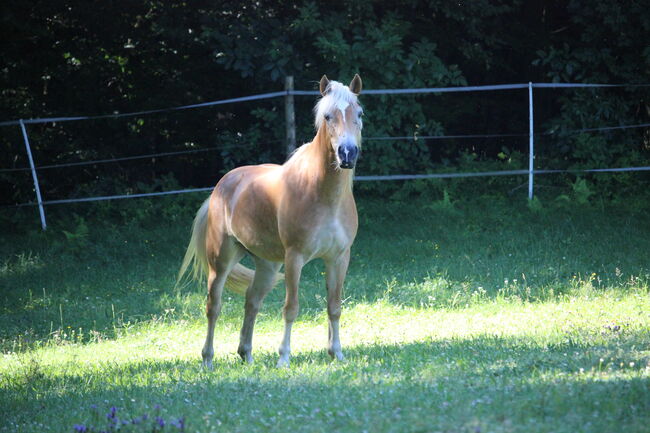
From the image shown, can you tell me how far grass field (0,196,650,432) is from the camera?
427 cm

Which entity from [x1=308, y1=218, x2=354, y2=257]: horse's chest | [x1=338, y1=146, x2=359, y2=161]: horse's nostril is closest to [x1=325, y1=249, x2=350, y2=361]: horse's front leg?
[x1=308, y1=218, x2=354, y2=257]: horse's chest

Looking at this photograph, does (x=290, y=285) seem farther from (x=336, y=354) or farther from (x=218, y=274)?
(x=218, y=274)

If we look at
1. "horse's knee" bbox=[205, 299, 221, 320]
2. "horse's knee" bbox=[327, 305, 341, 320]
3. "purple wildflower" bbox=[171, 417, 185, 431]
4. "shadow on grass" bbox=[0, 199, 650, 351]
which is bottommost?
"shadow on grass" bbox=[0, 199, 650, 351]

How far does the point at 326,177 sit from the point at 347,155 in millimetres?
514

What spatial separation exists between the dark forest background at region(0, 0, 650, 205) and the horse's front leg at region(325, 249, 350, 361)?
662 cm

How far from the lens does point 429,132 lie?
13617 millimetres

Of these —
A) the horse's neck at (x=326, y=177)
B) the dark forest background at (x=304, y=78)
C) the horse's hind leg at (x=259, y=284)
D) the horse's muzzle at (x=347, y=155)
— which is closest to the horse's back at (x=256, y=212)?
the horse's hind leg at (x=259, y=284)

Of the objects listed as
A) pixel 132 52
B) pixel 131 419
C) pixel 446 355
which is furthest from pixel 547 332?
pixel 132 52

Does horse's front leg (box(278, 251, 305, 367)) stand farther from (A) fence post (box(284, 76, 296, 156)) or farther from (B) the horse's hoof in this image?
(A) fence post (box(284, 76, 296, 156))

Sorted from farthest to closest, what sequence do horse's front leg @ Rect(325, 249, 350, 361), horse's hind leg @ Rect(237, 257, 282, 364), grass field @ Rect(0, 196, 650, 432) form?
horse's hind leg @ Rect(237, 257, 282, 364) < horse's front leg @ Rect(325, 249, 350, 361) < grass field @ Rect(0, 196, 650, 432)

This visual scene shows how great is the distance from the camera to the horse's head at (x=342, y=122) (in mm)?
5762

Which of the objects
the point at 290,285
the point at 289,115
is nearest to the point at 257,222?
the point at 290,285

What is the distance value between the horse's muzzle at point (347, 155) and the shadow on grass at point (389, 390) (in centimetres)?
145

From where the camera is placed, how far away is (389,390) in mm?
4656
